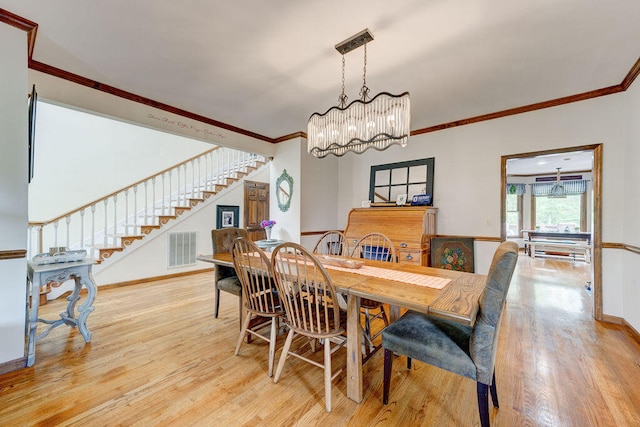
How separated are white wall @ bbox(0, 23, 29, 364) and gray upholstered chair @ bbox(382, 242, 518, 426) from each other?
8.59 ft

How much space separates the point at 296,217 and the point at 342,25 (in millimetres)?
2870

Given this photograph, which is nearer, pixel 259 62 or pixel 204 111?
pixel 259 62

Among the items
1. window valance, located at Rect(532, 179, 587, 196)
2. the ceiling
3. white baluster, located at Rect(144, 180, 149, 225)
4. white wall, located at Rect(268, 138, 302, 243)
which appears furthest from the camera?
window valance, located at Rect(532, 179, 587, 196)

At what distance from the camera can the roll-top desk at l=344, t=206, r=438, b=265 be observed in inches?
133

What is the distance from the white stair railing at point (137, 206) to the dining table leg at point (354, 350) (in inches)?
165

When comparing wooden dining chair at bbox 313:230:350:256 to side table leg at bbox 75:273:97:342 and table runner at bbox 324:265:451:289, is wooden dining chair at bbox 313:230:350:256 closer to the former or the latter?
table runner at bbox 324:265:451:289

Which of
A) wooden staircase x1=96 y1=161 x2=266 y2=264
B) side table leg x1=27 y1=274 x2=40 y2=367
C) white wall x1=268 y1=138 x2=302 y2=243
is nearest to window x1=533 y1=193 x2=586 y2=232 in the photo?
white wall x1=268 y1=138 x2=302 y2=243

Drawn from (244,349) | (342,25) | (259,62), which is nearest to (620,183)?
(342,25)

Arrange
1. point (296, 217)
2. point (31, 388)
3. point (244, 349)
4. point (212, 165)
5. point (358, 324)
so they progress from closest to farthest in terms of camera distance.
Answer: point (358, 324)
point (31, 388)
point (244, 349)
point (296, 217)
point (212, 165)

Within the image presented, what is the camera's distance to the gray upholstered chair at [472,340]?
1.18 m

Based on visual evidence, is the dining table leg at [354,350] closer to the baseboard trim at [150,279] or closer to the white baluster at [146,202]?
the baseboard trim at [150,279]

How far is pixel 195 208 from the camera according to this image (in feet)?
16.5

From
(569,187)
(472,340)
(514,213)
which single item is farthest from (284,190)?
(569,187)

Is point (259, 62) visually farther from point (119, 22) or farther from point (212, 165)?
point (212, 165)
